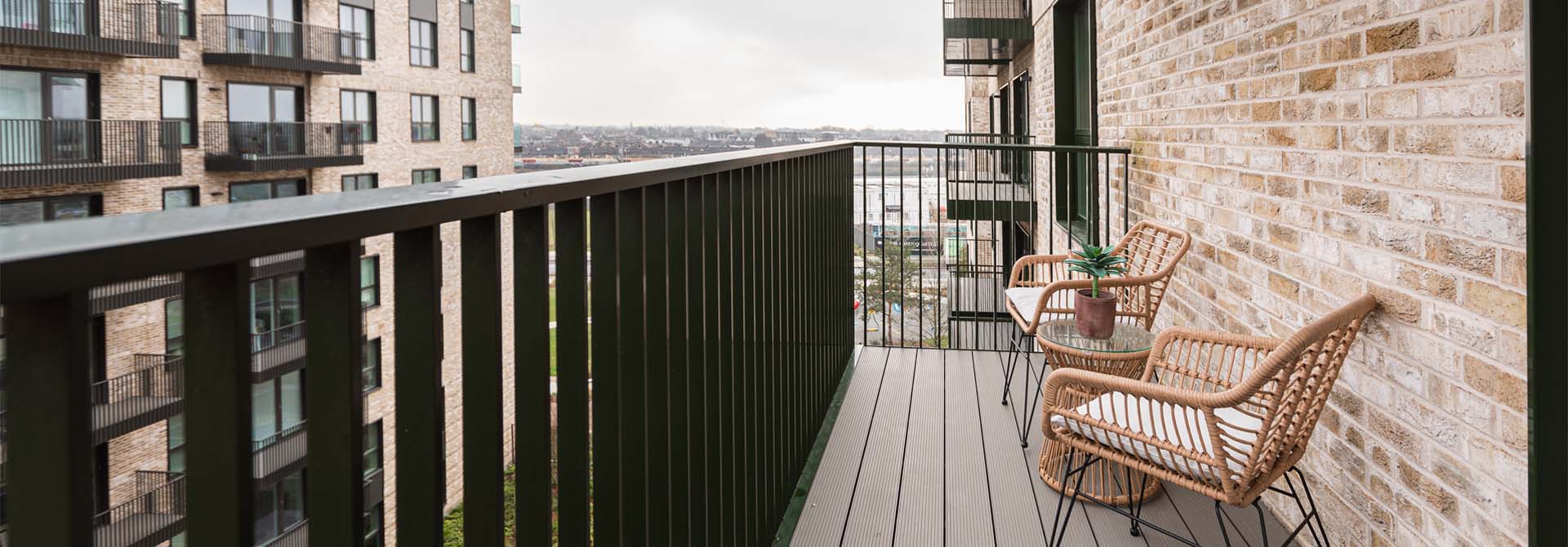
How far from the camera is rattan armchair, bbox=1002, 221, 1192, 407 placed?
2988mm

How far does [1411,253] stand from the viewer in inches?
71.9

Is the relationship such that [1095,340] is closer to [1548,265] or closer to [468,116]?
[1548,265]

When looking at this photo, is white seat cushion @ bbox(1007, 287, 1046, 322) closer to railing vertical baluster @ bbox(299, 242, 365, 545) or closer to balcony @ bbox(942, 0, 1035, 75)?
railing vertical baluster @ bbox(299, 242, 365, 545)

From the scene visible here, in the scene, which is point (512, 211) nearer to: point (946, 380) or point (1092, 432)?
point (1092, 432)

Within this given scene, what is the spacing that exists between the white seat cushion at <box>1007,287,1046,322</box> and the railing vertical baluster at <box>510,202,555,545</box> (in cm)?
243

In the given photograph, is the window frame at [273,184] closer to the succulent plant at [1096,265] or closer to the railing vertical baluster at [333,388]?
the succulent plant at [1096,265]

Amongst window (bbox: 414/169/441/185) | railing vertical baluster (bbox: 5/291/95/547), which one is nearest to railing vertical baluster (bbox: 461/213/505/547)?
railing vertical baluster (bbox: 5/291/95/547)

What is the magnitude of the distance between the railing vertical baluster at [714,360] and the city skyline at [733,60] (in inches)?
955

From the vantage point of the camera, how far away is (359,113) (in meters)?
18.5

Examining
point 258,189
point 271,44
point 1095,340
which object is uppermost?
point 271,44

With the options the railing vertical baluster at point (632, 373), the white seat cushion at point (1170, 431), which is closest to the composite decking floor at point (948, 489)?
the white seat cushion at point (1170, 431)

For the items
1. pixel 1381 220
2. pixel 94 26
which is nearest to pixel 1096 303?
pixel 1381 220

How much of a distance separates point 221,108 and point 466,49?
19.1 ft

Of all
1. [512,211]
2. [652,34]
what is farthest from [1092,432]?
[652,34]
